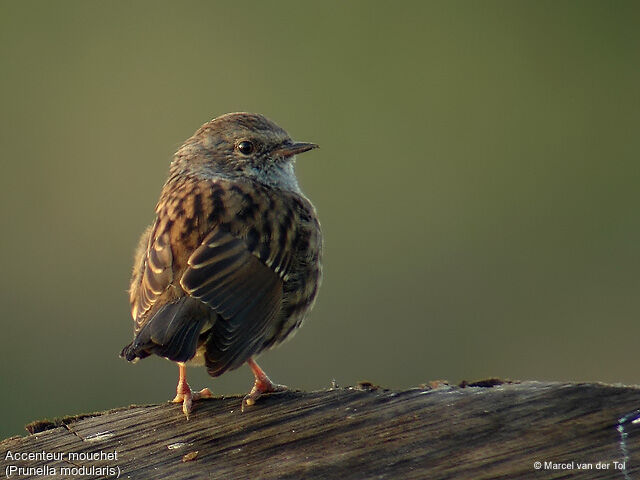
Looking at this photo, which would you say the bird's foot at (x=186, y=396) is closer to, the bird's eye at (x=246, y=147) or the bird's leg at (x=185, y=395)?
the bird's leg at (x=185, y=395)

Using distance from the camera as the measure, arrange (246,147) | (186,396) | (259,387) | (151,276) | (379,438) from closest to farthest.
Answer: (379,438) → (186,396) → (259,387) → (151,276) → (246,147)

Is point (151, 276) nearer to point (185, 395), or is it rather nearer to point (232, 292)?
point (232, 292)

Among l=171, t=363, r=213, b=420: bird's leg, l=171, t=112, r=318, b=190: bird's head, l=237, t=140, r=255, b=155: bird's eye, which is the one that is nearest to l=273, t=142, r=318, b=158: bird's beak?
l=171, t=112, r=318, b=190: bird's head

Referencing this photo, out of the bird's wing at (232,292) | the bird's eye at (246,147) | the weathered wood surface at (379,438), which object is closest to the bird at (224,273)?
the bird's wing at (232,292)

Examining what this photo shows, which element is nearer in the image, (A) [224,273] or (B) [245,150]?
(A) [224,273]

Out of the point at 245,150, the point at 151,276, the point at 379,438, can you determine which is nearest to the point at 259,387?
the point at 151,276

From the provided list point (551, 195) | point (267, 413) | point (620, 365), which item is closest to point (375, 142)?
point (551, 195)

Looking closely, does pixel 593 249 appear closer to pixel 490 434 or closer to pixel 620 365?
pixel 620 365

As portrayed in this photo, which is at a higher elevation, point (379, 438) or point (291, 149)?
point (291, 149)

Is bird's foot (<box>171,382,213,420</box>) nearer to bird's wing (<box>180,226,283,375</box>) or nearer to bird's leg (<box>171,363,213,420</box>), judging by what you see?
bird's leg (<box>171,363,213,420</box>)
